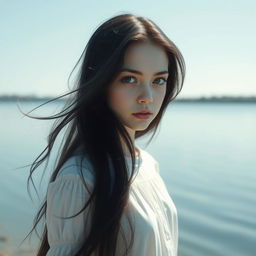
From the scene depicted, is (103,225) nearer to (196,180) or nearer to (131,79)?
(131,79)

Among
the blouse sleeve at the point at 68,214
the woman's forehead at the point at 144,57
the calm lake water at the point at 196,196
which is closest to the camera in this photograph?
the blouse sleeve at the point at 68,214

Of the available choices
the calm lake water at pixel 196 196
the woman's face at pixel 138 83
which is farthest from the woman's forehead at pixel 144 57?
the calm lake water at pixel 196 196

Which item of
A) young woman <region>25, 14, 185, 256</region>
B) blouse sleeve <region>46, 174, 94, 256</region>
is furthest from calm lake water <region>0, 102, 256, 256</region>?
blouse sleeve <region>46, 174, 94, 256</region>

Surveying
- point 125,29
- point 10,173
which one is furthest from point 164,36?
point 10,173

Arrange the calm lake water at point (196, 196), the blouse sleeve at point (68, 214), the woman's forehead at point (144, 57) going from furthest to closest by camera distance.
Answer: the calm lake water at point (196, 196) < the woman's forehead at point (144, 57) < the blouse sleeve at point (68, 214)

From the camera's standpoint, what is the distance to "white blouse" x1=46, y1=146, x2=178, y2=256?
1.32 metres

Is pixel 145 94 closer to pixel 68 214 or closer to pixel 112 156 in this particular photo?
pixel 112 156

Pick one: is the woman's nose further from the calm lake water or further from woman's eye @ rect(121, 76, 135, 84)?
the calm lake water

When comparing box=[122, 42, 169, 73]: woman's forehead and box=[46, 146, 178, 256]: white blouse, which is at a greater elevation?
box=[122, 42, 169, 73]: woman's forehead

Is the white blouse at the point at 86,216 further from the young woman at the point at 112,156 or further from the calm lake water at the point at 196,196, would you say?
the calm lake water at the point at 196,196

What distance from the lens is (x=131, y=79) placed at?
1490 millimetres

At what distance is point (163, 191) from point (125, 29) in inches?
24.7

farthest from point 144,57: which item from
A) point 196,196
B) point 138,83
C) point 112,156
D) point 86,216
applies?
point 196,196

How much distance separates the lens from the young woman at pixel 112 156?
1.33 meters
